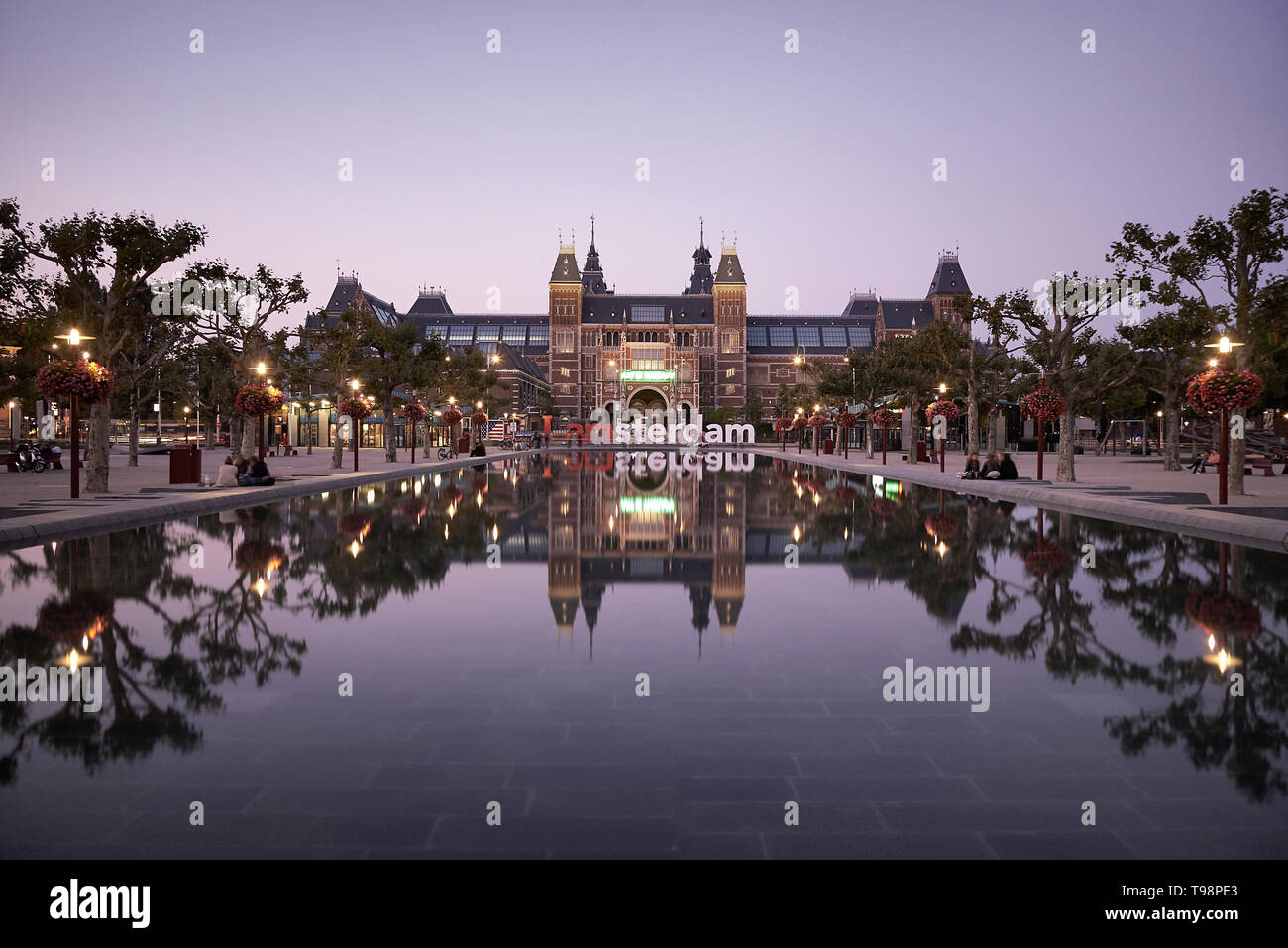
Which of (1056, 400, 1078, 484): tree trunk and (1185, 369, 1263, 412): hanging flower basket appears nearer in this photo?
(1185, 369, 1263, 412): hanging flower basket

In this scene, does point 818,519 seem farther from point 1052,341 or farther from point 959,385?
point 959,385

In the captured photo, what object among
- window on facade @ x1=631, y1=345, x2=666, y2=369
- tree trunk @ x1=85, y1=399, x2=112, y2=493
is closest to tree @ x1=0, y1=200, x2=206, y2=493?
tree trunk @ x1=85, y1=399, x2=112, y2=493

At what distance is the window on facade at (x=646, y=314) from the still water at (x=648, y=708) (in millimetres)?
127047

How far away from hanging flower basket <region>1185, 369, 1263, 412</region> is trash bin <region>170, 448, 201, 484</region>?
25533 millimetres

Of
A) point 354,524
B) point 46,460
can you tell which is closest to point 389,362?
point 46,460

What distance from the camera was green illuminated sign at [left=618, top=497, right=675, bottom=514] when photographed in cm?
2022

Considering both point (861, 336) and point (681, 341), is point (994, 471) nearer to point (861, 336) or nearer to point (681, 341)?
point (681, 341)

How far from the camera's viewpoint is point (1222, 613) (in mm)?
8758

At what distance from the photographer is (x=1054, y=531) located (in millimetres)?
16328

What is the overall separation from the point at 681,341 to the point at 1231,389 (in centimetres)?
11778

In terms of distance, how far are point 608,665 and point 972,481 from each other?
26.8 m

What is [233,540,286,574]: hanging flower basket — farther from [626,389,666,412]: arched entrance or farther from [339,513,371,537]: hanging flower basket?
[626,389,666,412]: arched entrance

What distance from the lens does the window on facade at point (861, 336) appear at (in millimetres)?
143750
